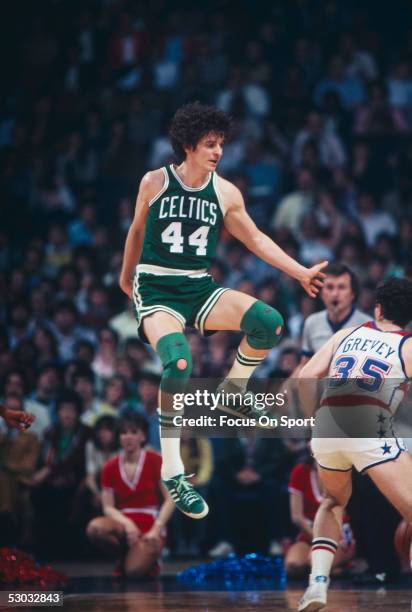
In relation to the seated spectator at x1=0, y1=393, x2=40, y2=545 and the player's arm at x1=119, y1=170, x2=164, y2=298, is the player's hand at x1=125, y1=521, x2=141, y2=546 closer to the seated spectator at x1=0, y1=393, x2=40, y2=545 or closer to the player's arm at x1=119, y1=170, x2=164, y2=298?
the seated spectator at x1=0, y1=393, x2=40, y2=545

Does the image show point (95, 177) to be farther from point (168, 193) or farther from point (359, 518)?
point (168, 193)

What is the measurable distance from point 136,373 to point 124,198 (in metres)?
3.56

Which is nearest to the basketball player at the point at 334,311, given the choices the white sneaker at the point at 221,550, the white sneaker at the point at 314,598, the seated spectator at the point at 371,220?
the white sneaker at the point at 314,598

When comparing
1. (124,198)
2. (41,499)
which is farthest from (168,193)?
(124,198)

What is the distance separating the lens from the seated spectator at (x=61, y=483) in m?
10.3

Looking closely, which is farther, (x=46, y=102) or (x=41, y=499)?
(x=46, y=102)

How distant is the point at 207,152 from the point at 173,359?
119 centimetres

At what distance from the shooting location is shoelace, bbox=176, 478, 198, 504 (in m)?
6.56

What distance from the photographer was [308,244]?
1220cm

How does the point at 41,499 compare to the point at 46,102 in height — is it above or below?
below

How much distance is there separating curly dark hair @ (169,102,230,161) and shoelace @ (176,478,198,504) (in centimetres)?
190

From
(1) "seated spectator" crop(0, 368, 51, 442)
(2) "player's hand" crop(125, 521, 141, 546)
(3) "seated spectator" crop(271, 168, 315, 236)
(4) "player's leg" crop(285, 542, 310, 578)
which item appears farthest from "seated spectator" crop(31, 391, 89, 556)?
(3) "seated spectator" crop(271, 168, 315, 236)

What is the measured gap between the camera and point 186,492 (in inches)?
261

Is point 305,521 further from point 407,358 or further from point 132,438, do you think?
point 407,358
